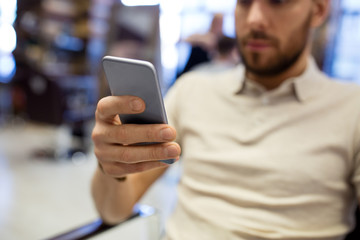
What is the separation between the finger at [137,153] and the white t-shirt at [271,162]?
40 cm

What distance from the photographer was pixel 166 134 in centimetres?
54

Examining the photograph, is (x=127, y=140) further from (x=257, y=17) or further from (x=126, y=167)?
(x=257, y=17)

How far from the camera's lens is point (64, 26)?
6.53 meters

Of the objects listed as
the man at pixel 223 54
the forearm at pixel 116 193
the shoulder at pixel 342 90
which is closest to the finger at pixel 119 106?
the forearm at pixel 116 193

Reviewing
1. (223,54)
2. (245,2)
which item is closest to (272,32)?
(245,2)

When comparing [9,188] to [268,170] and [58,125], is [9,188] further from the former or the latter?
[268,170]

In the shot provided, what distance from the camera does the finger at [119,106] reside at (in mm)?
544

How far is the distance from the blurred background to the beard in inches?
25.9

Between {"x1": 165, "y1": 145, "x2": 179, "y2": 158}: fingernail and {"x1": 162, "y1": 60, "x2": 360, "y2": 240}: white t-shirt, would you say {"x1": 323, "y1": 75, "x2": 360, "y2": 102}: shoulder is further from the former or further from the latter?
{"x1": 165, "y1": 145, "x2": 179, "y2": 158}: fingernail

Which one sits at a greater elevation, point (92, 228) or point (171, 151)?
point (171, 151)

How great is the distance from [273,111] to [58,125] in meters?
2.98

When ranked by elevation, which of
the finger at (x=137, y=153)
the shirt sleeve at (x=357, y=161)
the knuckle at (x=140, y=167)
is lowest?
the shirt sleeve at (x=357, y=161)

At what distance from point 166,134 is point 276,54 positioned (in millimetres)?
585

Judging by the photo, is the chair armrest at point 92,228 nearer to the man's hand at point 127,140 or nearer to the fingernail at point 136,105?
the man's hand at point 127,140
